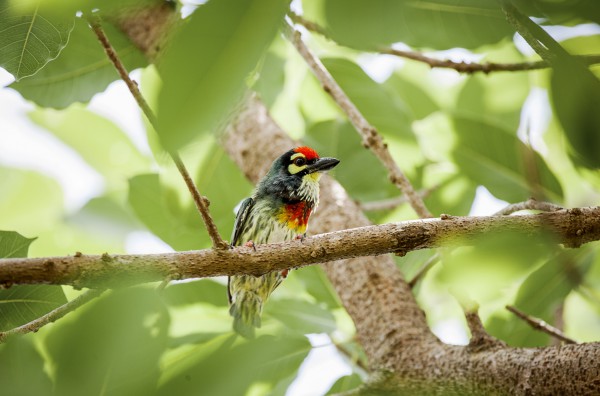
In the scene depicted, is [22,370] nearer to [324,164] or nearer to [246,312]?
[246,312]

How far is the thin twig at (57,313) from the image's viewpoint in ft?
5.86

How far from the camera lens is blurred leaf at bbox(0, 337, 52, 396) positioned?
1.44m

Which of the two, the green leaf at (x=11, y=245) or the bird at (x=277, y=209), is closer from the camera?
the green leaf at (x=11, y=245)

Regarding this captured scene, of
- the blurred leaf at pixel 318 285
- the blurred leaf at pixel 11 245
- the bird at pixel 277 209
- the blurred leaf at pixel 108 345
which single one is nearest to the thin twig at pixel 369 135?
the bird at pixel 277 209

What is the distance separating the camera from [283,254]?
2070mm

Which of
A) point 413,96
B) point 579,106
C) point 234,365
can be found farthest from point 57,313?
point 413,96

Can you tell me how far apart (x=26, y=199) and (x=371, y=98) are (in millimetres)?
2897

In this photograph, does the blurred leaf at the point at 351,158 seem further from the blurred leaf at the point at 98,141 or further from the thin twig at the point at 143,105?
the thin twig at the point at 143,105

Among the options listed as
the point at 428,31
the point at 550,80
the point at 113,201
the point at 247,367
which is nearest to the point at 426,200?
the point at 247,367

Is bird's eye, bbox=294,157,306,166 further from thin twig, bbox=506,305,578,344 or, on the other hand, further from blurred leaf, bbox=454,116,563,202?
thin twig, bbox=506,305,578,344

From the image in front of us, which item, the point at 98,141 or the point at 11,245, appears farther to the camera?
the point at 98,141

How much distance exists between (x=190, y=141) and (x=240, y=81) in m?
0.10

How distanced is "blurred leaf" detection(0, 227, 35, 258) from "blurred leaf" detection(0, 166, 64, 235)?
272 cm

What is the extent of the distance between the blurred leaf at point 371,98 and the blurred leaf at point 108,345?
2.23 meters
